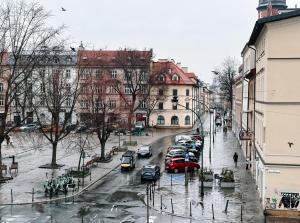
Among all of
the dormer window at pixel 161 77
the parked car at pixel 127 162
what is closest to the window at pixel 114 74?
the dormer window at pixel 161 77

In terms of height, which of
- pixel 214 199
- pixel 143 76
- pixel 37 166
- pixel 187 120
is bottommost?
pixel 214 199

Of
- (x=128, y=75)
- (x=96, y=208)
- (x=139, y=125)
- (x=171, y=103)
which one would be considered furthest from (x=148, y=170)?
(x=171, y=103)

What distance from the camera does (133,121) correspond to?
95.5 m

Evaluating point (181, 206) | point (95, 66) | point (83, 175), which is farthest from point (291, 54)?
point (95, 66)

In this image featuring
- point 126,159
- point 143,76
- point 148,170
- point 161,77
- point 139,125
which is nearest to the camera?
point 148,170

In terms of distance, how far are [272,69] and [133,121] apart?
65.0m

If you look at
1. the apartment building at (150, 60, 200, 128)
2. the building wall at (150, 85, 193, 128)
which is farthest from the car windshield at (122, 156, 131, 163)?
the building wall at (150, 85, 193, 128)

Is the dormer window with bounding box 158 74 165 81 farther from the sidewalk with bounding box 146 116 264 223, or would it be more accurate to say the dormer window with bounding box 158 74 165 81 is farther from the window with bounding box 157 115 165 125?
the sidewalk with bounding box 146 116 264 223

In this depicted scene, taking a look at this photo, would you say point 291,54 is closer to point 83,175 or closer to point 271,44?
point 271,44

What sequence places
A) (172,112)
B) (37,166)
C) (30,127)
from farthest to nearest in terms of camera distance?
(172,112) < (30,127) < (37,166)

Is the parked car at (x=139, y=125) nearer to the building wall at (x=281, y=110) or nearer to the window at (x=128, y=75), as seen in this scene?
the window at (x=128, y=75)

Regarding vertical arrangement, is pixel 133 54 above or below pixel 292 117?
above

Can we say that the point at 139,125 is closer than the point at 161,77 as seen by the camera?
Yes

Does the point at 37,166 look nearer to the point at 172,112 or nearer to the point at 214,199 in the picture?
the point at 214,199
